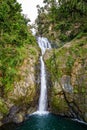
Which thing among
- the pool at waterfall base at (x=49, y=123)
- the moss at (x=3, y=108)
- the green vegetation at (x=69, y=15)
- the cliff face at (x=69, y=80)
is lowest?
the pool at waterfall base at (x=49, y=123)

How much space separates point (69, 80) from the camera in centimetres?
1927

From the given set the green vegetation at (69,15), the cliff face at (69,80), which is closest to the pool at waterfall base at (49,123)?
the cliff face at (69,80)

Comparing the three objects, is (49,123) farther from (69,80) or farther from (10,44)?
(10,44)

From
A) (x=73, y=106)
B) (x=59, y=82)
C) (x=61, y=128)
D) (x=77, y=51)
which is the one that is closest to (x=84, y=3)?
(x=77, y=51)

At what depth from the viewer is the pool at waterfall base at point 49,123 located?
17.1 meters

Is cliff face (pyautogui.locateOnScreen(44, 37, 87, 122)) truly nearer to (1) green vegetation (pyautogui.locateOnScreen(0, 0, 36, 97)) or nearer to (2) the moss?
(1) green vegetation (pyautogui.locateOnScreen(0, 0, 36, 97))

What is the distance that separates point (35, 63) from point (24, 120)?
6.05 m

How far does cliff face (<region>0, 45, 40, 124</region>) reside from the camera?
58.9ft

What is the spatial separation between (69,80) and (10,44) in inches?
268

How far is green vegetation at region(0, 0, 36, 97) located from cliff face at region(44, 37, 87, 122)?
11.3ft

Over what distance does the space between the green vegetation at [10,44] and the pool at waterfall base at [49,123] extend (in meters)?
3.32

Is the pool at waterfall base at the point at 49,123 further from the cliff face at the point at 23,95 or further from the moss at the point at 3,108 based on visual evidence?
the moss at the point at 3,108

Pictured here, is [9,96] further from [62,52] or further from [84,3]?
[84,3]

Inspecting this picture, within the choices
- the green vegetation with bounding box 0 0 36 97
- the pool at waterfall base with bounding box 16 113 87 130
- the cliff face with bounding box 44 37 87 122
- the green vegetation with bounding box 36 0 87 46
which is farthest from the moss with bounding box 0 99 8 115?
the green vegetation with bounding box 36 0 87 46
